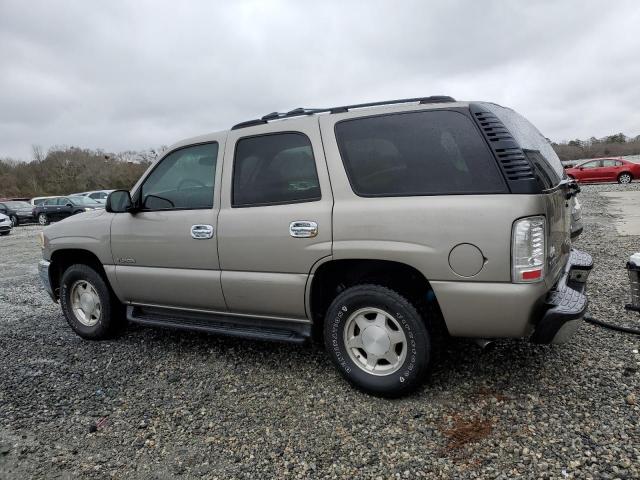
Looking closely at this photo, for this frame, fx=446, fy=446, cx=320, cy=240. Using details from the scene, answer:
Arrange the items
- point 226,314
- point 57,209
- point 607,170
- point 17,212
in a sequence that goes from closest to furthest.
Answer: point 226,314 < point 607,170 < point 57,209 < point 17,212

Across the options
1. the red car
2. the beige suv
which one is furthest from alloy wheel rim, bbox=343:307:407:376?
the red car

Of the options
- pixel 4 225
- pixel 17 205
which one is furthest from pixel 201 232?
pixel 17 205

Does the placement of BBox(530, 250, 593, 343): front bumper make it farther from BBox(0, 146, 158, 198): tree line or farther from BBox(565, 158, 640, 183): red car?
BBox(0, 146, 158, 198): tree line

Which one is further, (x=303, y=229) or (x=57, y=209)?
(x=57, y=209)

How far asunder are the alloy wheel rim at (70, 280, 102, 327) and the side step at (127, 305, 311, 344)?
1.50ft

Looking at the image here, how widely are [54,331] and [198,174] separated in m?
2.60

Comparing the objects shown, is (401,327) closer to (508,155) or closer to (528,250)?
(528,250)

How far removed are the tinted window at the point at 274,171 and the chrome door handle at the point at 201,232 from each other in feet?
0.93

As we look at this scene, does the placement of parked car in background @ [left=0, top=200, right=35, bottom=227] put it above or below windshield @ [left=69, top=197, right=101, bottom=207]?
below

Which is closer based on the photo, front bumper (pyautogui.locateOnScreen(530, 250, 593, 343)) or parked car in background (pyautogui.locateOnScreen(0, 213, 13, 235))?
front bumper (pyautogui.locateOnScreen(530, 250, 593, 343))

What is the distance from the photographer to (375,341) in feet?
9.57

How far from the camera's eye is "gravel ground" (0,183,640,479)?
2332 millimetres

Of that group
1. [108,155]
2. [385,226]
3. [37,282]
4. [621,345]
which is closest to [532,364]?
[621,345]

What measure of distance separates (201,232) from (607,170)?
2506cm
